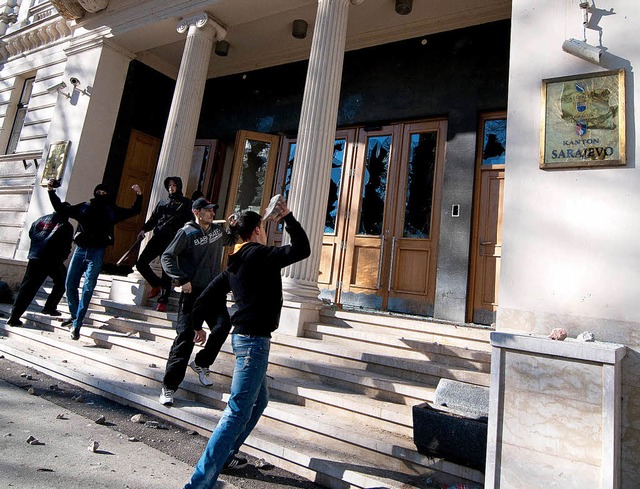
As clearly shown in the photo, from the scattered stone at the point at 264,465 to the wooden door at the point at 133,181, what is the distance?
787cm

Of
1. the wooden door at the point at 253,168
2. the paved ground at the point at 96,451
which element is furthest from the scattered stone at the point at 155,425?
the wooden door at the point at 253,168

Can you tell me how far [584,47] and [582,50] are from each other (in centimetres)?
2

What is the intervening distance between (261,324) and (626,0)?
13.2 feet

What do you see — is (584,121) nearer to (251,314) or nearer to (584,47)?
(584,47)

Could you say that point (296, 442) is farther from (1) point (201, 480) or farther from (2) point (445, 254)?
(2) point (445, 254)

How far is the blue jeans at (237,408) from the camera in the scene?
7.80 feet

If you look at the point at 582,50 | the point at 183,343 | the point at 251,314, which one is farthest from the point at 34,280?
the point at 582,50

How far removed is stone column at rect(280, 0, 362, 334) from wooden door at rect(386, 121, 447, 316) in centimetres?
203

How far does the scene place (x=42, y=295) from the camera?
831 centimetres

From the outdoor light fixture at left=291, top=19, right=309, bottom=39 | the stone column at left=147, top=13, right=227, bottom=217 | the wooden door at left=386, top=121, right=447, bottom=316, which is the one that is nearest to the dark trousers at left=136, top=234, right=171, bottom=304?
the stone column at left=147, top=13, right=227, bottom=217

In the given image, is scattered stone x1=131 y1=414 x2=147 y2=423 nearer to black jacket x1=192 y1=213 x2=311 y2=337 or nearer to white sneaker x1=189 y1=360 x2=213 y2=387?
white sneaker x1=189 y1=360 x2=213 y2=387

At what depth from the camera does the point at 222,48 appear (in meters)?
9.70

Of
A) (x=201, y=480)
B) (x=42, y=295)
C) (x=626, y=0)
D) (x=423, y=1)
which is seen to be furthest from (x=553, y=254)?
(x=42, y=295)

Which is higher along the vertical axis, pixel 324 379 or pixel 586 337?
pixel 586 337
